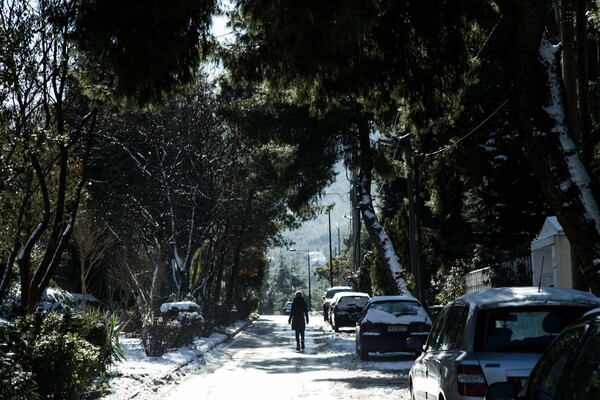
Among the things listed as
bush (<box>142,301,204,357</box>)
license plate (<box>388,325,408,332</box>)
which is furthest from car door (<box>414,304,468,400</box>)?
bush (<box>142,301,204,357</box>)

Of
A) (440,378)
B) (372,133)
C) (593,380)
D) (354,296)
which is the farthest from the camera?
(354,296)

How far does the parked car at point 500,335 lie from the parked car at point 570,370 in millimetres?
2361

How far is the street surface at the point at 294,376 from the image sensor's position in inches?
661

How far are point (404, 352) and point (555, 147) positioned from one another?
13.9 m

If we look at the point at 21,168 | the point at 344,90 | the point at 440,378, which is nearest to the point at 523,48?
the point at 344,90

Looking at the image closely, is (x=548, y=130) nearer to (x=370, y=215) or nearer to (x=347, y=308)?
(x=370, y=215)

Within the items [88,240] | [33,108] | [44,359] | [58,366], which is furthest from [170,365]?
[88,240]

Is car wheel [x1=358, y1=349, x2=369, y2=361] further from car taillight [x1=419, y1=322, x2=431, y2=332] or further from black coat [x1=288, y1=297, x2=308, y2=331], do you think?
black coat [x1=288, y1=297, x2=308, y2=331]

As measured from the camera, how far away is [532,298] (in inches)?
354

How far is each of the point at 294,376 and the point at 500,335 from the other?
12.3m

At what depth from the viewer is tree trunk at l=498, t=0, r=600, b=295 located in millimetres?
12047

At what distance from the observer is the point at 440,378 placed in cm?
928

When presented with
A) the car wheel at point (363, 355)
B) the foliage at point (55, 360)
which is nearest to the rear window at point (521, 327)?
the foliage at point (55, 360)

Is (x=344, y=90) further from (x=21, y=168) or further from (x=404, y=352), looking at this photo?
(x=404, y=352)
